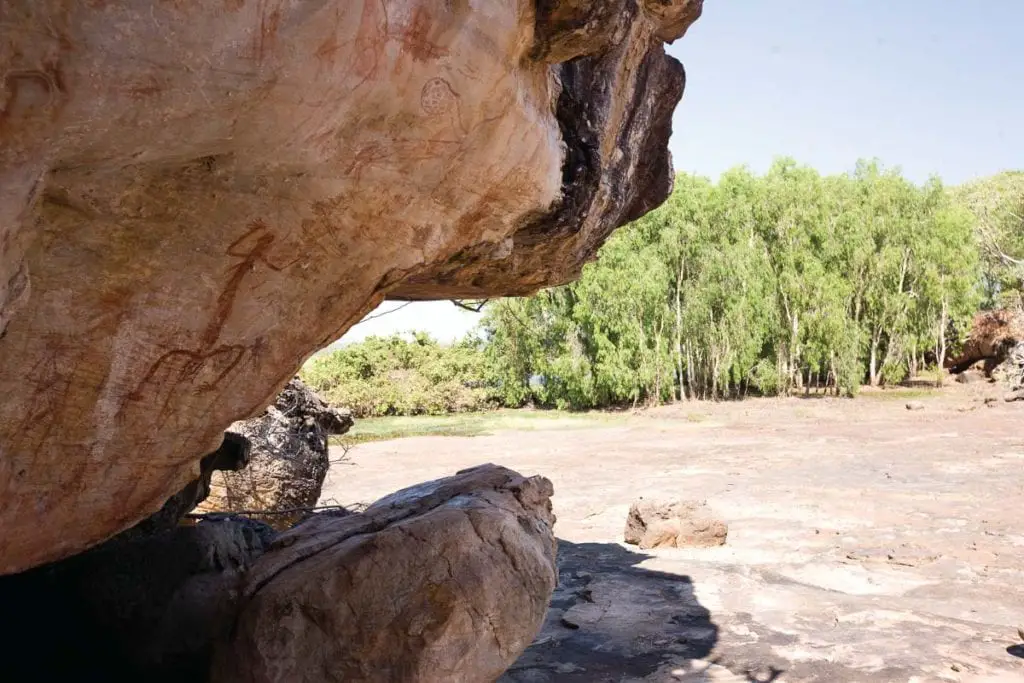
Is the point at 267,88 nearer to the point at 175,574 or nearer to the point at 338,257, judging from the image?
the point at 338,257

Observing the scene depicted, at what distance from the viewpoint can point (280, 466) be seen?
731 centimetres

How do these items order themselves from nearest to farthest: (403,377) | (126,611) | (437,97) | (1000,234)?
1. (437,97)
2. (126,611)
3. (403,377)
4. (1000,234)

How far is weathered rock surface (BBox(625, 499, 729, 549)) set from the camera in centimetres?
1013

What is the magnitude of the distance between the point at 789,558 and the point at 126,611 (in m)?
7.33

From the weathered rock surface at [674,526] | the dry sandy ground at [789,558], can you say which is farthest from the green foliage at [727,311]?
the weathered rock surface at [674,526]

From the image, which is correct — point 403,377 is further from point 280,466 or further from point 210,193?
point 210,193

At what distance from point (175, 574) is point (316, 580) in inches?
44.1

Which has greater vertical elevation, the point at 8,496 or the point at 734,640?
the point at 8,496

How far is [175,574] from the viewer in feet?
15.4

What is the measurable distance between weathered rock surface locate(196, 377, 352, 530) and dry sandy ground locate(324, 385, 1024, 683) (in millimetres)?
2470

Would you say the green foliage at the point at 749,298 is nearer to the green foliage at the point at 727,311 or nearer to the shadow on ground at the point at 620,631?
the green foliage at the point at 727,311

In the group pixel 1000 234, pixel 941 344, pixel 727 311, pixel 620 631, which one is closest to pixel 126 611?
pixel 620 631

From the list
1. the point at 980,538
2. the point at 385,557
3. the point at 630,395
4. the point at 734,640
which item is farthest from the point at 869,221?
the point at 385,557

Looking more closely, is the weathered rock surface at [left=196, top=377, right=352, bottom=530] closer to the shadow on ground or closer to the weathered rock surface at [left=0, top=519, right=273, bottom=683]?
the weathered rock surface at [left=0, top=519, right=273, bottom=683]
